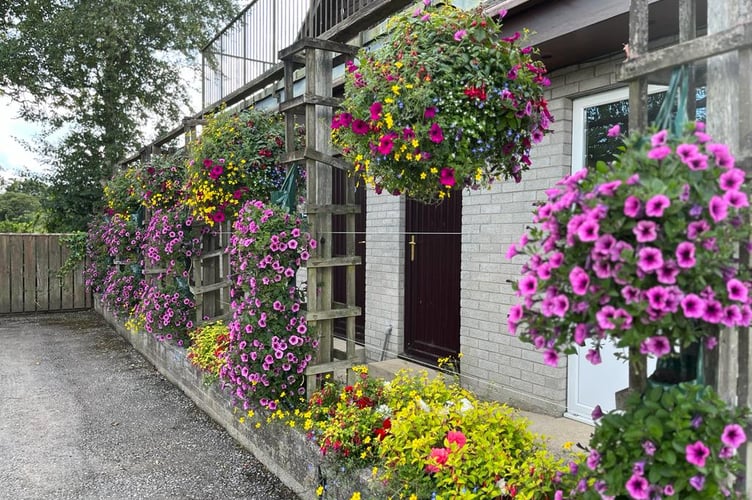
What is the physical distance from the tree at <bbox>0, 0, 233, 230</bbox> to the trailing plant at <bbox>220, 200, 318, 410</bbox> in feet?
29.8

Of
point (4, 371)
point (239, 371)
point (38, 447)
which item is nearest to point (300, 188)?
point (239, 371)

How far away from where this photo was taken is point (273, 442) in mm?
3598

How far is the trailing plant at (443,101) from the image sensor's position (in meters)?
2.30

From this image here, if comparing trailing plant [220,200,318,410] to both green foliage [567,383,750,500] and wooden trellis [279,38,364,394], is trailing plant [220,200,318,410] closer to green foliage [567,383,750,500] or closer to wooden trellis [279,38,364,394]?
wooden trellis [279,38,364,394]

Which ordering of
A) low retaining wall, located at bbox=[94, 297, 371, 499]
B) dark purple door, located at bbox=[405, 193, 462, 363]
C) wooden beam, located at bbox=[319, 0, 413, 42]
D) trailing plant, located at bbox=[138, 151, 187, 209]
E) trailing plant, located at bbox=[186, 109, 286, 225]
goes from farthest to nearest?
trailing plant, located at bbox=[138, 151, 187, 209]
dark purple door, located at bbox=[405, 193, 462, 363]
trailing plant, located at bbox=[186, 109, 286, 225]
wooden beam, located at bbox=[319, 0, 413, 42]
low retaining wall, located at bbox=[94, 297, 371, 499]

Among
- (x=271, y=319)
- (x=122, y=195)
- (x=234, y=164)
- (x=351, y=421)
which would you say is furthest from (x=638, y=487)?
(x=122, y=195)

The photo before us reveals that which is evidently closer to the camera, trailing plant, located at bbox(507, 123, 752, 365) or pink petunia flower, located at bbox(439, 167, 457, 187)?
trailing plant, located at bbox(507, 123, 752, 365)

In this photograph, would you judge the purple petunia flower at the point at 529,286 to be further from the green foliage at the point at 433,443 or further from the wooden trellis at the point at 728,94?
the green foliage at the point at 433,443

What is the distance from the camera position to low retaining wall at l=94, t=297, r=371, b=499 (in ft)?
9.66

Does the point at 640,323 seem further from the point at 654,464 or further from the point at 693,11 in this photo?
the point at 693,11

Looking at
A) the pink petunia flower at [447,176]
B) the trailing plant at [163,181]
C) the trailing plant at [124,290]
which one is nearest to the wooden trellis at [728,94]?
the pink petunia flower at [447,176]

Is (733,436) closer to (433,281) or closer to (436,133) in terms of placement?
(436,133)

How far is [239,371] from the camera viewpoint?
363 cm

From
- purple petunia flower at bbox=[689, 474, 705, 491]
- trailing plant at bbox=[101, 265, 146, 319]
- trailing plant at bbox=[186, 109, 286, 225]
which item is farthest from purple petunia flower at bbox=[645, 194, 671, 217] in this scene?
trailing plant at bbox=[101, 265, 146, 319]
